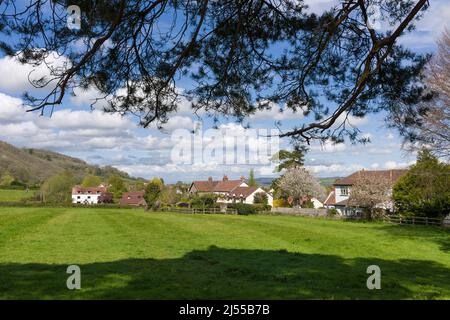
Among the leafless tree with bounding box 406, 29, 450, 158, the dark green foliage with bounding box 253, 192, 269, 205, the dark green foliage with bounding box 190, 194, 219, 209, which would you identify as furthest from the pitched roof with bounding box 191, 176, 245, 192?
the leafless tree with bounding box 406, 29, 450, 158

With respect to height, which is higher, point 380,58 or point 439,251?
point 380,58

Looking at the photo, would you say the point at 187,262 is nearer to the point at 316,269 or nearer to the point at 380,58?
the point at 316,269

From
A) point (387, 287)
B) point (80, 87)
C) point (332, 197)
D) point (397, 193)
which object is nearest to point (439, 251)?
point (387, 287)

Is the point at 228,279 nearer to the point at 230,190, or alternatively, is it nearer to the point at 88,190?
the point at 230,190

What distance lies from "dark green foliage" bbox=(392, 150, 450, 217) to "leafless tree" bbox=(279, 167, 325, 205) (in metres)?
22.4

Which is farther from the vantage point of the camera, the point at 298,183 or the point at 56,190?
the point at 56,190

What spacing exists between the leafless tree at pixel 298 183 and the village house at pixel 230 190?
51.7 ft

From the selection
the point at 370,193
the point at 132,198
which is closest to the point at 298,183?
the point at 370,193

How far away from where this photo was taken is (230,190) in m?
90.6

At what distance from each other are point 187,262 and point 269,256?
3153mm

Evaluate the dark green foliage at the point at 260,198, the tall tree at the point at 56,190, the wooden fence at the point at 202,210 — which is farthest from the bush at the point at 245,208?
the tall tree at the point at 56,190

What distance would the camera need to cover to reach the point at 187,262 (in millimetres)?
12930

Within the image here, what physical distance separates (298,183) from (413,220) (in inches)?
1064

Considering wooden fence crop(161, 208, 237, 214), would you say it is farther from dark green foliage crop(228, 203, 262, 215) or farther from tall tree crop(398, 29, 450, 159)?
tall tree crop(398, 29, 450, 159)
